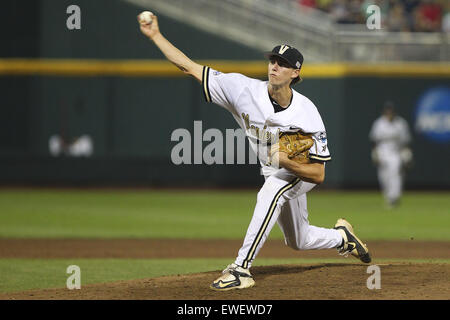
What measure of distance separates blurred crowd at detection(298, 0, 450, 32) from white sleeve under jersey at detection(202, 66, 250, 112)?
14.1m

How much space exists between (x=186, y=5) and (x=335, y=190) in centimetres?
616

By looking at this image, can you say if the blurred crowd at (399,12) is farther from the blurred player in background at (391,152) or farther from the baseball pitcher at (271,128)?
the baseball pitcher at (271,128)

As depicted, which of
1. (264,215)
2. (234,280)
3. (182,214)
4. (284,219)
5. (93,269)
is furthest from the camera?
(182,214)

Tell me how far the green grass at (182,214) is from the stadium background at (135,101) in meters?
0.64

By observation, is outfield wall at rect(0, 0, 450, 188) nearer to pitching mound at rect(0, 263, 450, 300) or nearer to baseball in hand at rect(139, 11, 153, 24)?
pitching mound at rect(0, 263, 450, 300)

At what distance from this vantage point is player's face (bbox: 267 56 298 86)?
247 inches

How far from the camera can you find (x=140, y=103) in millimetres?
21188

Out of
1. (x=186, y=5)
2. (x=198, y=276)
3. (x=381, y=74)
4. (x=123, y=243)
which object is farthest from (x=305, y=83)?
(x=198, y=276)

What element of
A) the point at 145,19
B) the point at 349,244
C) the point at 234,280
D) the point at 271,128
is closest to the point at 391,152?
the point at 349,244

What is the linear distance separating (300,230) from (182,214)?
8380 millimetres

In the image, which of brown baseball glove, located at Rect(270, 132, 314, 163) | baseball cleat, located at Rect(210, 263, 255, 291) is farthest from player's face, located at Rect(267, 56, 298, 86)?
baseball cleat, located at Rect(210, 263, 255, 291)

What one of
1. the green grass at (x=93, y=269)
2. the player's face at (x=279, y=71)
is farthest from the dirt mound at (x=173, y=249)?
the player's face at (x=279, y=71)

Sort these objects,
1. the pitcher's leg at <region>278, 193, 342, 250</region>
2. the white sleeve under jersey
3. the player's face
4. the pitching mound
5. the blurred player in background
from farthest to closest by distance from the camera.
→ the blurred player in background → the pitcher's leg at <region>278, 193, 342, 250</region> → the white sleeve under jersey → the player's face → the pitching mound

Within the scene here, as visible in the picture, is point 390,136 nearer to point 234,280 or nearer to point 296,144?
point 296,144
